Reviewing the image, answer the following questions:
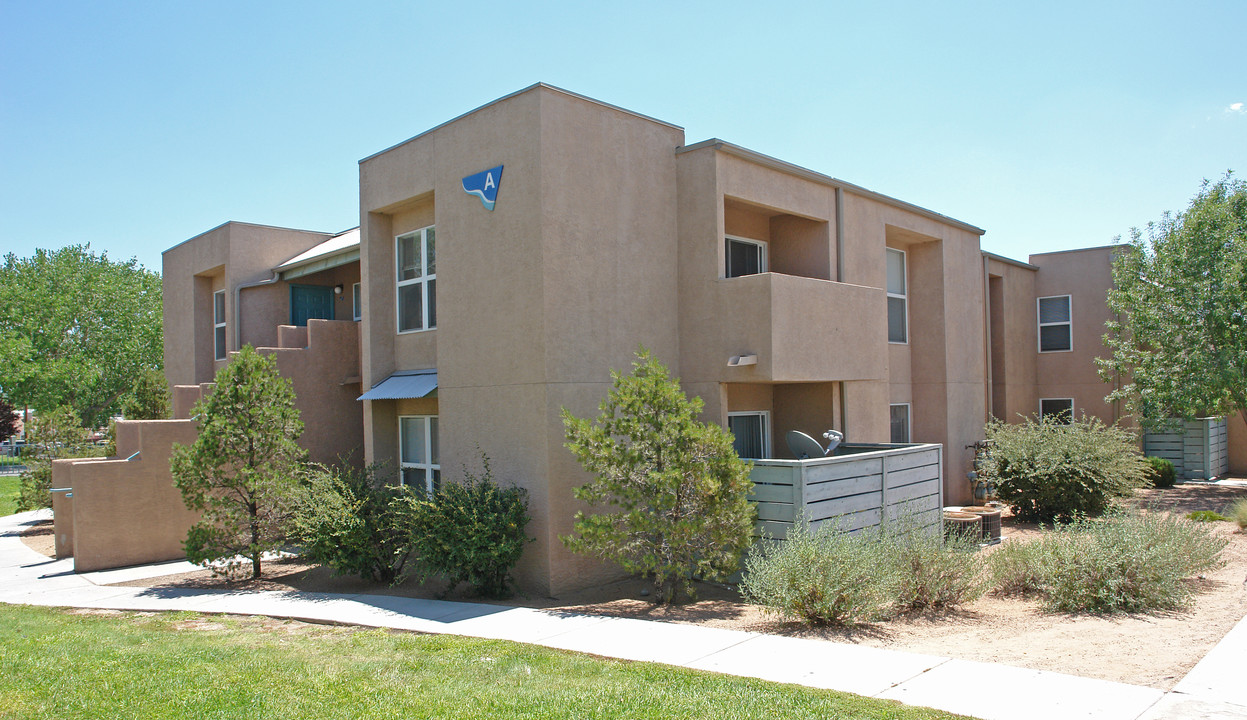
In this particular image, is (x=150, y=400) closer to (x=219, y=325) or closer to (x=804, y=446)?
(x=219, y=325)

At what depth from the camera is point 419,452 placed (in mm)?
14016

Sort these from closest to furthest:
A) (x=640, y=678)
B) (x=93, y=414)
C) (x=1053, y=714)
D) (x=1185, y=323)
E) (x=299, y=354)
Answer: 1. (x=1053, y=714)
2. (x=640, y=678)
3. (x=299, y=354)
4. (x=1185, y=323)
5. (x=93, y=414)

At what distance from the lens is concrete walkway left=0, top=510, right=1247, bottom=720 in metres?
5.62

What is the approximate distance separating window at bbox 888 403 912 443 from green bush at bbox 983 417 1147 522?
2.14m

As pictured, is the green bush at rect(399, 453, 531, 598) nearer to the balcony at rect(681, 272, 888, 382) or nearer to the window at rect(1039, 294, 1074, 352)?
the balcony at rect(681, 272, 888, 382)

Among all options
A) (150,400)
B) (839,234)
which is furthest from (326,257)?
(839,234)

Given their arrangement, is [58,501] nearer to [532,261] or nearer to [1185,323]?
[532,261]

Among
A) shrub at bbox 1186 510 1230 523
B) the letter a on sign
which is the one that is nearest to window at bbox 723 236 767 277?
the letter a on sign

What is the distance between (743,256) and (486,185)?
487cm

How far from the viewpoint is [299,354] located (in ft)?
50.6

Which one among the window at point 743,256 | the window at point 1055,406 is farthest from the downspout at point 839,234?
the window at point 1055,406

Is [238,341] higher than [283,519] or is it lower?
higher

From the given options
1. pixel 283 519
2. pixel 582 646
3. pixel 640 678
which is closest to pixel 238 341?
pixel 283 519

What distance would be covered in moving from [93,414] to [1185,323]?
4568 centimetres
